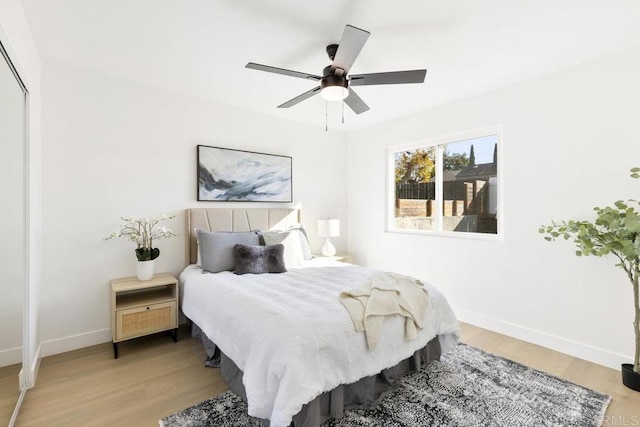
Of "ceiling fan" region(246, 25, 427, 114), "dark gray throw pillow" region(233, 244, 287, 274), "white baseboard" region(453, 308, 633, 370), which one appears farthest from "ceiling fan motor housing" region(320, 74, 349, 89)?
"white baseboard" region(453, 308, 633, 370)

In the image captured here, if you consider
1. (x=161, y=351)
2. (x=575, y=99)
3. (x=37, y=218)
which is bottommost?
(x=161, y=351)

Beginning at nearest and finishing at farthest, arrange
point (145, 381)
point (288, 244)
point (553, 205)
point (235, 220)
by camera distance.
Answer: point (145, 381) < point (553, 205) < point (288, 244) < point (235, 220)

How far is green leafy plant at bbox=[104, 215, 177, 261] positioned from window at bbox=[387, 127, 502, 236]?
3.03 metres

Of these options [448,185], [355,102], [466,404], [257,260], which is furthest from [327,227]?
[466,404]

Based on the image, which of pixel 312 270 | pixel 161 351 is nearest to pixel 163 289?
pixel 161 351

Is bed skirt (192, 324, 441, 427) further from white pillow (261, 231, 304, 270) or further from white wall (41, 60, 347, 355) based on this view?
white wall (41, 60, 347, 355)

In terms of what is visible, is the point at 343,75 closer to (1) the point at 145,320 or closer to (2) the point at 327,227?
(2) the point at 327,227

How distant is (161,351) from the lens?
287 centimetres

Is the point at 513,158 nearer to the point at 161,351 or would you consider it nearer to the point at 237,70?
the point at 237,70

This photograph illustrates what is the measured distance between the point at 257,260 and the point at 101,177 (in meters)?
1.72

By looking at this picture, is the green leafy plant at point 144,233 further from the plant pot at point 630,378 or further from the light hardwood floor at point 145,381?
the plant pot at point 630,378

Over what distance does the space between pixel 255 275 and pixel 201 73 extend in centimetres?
200

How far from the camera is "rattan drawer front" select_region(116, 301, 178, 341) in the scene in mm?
2707

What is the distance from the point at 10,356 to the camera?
72.6 inches
